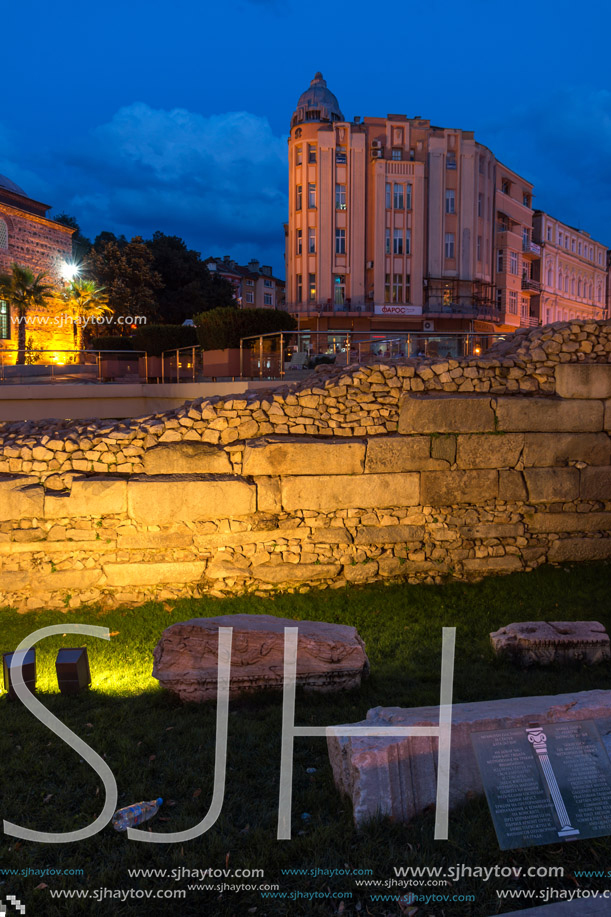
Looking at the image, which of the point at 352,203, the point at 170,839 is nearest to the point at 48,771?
the point at 170,839

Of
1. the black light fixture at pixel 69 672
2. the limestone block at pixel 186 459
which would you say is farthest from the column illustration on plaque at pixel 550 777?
the limestone block at pixel 186 459

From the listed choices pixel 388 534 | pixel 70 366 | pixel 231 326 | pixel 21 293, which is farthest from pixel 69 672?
pixel 21 293

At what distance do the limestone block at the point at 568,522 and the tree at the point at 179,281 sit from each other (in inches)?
1295

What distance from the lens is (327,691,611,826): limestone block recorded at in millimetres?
3475

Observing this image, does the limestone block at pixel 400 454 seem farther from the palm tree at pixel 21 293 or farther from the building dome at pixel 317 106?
A: the building dome at pixel 317 106

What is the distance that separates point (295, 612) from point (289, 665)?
256 cm

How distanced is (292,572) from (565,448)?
14.1 feet

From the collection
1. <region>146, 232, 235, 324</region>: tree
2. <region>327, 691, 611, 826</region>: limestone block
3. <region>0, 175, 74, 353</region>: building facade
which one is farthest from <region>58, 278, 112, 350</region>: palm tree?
<region>327, 691, 611, 826</region>: limestone block

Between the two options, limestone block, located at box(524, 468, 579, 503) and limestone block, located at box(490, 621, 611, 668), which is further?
limestone block, located at box(524, 468, 579, 503)

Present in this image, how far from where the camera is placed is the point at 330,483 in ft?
27.3

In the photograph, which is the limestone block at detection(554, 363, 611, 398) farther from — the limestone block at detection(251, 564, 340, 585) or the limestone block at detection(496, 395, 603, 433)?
the limestone block at detection(251, 564, 340, 585)

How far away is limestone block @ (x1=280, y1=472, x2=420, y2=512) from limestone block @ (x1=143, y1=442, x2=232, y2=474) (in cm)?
88

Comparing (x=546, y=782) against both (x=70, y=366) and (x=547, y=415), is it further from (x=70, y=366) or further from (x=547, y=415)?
(x=70, y=366)

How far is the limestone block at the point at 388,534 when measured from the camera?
27.8ft
